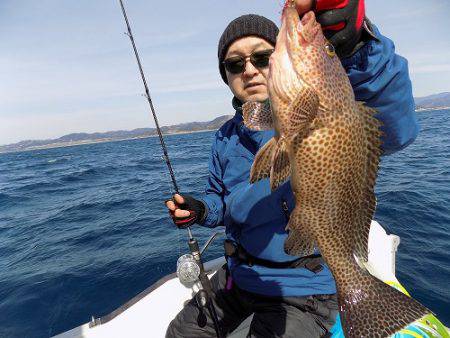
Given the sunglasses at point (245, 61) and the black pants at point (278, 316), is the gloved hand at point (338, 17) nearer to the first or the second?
the sunglasses at point (245, 61)

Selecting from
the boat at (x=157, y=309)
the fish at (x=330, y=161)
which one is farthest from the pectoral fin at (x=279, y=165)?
the boat at (x=157, y=309)

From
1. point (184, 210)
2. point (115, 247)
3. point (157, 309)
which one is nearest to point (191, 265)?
point (157, 309)

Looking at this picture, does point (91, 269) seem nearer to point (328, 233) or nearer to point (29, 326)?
point (29, 326)

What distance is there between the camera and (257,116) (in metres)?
2.39

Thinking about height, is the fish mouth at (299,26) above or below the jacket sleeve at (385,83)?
above

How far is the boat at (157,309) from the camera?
430cm

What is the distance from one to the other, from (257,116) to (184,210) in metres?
1.52

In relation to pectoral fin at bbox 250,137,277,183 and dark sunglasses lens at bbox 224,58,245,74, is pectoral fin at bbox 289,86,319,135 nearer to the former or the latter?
pectoral fin at bbox 250,137,277,183

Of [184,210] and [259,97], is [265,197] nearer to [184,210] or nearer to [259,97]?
[184,210]

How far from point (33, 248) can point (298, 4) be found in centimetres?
1143

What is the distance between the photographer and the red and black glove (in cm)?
192

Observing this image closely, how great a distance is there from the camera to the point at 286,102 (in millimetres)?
2076

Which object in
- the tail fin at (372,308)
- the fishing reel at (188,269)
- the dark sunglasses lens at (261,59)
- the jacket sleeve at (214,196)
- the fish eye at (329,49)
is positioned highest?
the dark sunglasses lens at (261,59)

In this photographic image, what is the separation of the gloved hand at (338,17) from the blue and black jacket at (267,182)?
0.81 ft
